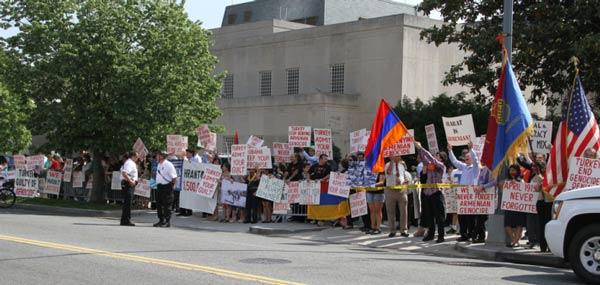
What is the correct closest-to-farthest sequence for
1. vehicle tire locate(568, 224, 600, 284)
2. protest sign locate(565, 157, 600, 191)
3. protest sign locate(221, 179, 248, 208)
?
vehicle tire locate(568, 224, 600, 284), protest sign locate(565, 157, 600, 191), protest sign locate(221, 179, 248, 208)

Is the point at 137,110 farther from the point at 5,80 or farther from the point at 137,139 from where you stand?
the point at 5,80

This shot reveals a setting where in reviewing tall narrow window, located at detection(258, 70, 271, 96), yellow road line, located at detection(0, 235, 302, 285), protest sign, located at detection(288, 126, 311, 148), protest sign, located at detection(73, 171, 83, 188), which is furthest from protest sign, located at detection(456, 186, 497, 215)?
tall narrow window, located at detection(258, 70, 271, 96)

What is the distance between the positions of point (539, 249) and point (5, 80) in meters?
19.1

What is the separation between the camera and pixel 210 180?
73.8 feet

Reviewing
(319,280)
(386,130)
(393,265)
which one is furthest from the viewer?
(386,130)

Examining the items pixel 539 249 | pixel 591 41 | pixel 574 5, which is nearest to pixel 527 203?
pixel 539 249

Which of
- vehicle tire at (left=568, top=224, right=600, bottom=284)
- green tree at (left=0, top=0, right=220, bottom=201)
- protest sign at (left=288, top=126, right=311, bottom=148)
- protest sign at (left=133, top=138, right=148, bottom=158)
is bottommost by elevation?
vehicle tire at (left=568, top=224, right=600, bottom=284)

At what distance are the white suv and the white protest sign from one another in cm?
1224

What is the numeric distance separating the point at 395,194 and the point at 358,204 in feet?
4.71

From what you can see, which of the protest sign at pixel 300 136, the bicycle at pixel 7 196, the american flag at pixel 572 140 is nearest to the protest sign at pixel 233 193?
the protest sign at pixel 300 136

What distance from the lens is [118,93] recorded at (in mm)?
25031

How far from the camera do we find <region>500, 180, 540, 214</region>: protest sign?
15.1 metres

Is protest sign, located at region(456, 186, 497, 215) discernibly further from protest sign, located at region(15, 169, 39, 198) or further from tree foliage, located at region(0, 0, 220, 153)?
protest sign, located at region(15, 169, 39, 198)

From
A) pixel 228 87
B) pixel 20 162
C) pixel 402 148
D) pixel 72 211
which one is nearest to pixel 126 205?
pixel 72 211
